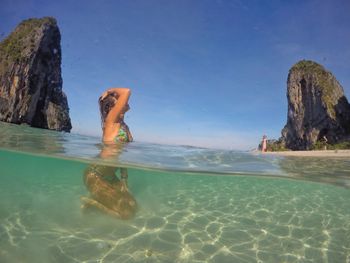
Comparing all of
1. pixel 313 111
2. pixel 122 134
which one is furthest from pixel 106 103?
pixel 313 111

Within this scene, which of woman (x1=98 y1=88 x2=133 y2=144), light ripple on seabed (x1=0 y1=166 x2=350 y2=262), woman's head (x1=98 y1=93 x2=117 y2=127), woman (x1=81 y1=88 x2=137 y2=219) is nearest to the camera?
light ripple on seabed (x1=0 y1=166 x2=350 y2=262)

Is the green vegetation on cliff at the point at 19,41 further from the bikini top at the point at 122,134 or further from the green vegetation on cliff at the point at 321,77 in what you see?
the bikini top at the point at 122,134

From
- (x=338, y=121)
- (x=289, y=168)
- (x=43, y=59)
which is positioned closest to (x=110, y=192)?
(x=289, y=168)

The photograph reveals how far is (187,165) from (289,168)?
480 cm

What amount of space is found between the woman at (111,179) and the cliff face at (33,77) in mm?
62601

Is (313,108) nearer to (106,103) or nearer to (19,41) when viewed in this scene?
(106,103)

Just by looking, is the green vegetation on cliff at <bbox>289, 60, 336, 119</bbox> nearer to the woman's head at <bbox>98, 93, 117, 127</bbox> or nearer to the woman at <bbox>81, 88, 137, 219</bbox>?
the woman at <bbox>81, 88, 137, 219</bbox>

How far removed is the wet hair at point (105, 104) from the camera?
8742 mm

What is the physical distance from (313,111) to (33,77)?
69.1 metres

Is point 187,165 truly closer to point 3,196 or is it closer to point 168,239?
point 168,239

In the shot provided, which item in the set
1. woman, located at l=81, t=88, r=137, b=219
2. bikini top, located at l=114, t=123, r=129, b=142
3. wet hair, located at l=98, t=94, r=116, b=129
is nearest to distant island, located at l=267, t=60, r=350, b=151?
bikini top, located at l=114, t=123, r=129, b=142

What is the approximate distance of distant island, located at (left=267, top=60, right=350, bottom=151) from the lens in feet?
174

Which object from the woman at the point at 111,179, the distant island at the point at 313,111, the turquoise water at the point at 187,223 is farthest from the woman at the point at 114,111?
the distant island at the point at 313,111

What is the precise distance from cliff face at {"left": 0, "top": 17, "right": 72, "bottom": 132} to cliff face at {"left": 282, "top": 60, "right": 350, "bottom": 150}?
62.5 m
